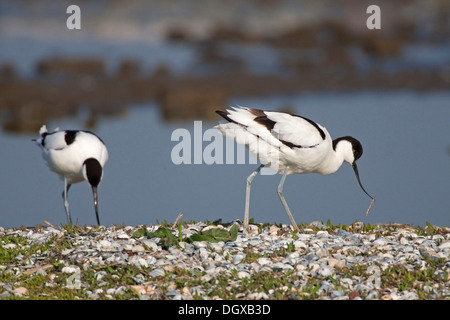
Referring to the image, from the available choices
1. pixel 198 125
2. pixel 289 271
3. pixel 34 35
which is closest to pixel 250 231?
pixel 289 271

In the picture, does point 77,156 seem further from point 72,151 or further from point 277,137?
point 277,137

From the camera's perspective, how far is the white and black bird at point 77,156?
8602 millimetres

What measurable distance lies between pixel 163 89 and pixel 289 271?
1128 centimetres

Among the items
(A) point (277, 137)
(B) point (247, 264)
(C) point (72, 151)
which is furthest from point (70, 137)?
(B) point (247, 264)

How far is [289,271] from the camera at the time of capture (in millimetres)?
5723

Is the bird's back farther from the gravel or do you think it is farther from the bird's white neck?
the bird's white neck

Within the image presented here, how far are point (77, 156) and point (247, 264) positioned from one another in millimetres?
3527

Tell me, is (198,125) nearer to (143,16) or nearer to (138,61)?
(138,61)

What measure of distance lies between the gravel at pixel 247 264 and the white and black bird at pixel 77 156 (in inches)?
69.4

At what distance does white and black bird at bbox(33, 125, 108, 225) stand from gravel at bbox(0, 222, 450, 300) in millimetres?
1763

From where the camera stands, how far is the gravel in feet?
18.0

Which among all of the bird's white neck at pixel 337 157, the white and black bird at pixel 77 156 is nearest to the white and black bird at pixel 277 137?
the bird's white neck at pixel 337 157

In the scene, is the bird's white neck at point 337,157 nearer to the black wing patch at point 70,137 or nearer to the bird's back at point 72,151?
the bird's back at point 72,151

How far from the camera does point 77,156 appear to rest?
8734 mm
